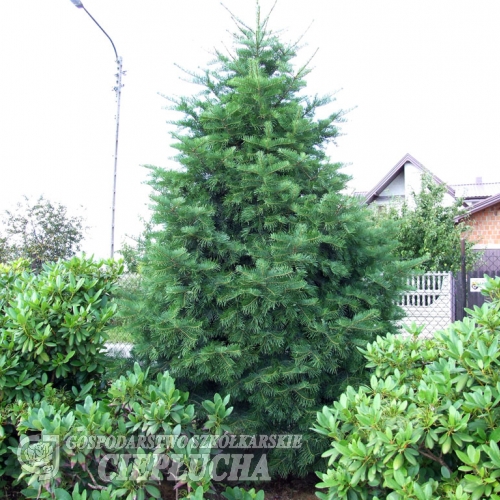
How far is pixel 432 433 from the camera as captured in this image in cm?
186

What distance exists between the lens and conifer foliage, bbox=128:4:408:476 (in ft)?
9.72

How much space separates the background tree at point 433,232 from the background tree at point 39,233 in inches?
463

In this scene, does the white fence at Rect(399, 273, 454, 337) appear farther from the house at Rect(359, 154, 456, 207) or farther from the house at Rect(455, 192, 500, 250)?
the house at Rect(455, 192, 500, 250)

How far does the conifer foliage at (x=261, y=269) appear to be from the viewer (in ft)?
9.72


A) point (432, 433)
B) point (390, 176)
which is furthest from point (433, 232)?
point (432, 433)

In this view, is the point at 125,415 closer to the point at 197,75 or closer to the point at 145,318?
the point at 145,318

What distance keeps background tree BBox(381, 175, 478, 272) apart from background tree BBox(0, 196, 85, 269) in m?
11.8

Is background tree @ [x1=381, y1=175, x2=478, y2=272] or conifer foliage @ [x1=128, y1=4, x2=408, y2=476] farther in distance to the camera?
background tree @ [x1=381, y1=175, x2=478, y2=272]

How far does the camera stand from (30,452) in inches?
96.2

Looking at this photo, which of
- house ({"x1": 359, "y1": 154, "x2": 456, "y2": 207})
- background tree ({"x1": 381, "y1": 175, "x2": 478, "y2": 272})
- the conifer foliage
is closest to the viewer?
the conifer foliage

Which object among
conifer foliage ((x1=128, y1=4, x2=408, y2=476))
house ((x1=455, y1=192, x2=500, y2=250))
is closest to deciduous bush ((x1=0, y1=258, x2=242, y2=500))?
conifer foliage ((x1=128, y1=4, x2=408, y2=476))

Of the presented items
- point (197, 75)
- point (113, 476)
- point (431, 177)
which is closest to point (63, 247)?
point (431, 177)

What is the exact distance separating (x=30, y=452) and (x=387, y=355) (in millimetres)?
2022

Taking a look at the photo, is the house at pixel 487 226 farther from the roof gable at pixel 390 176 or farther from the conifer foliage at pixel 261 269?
the conifer foliage at pixel 261 269
